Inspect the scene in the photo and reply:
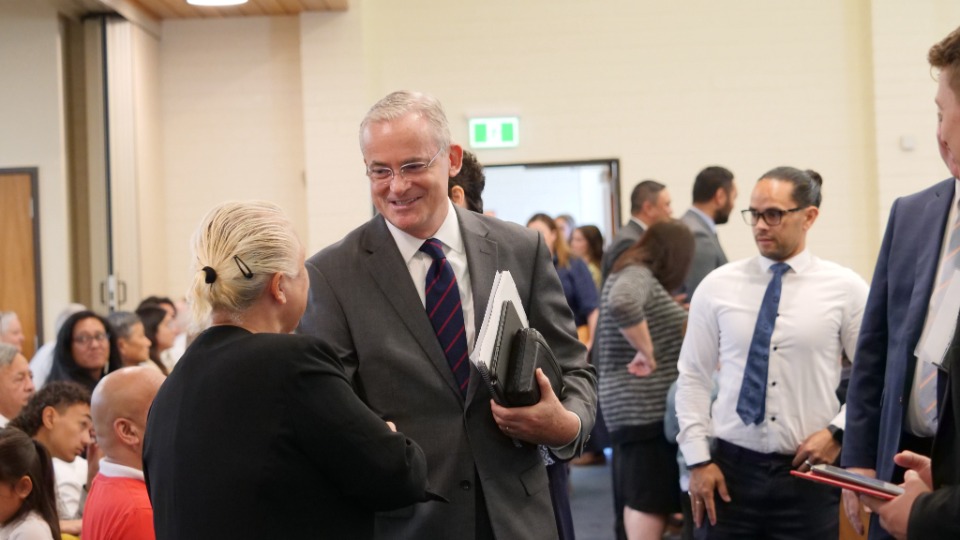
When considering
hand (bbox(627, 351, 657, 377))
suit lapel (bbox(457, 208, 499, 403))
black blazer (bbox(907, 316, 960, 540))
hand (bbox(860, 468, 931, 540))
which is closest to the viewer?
black blazer (bbox(907, 316, 960, 540))

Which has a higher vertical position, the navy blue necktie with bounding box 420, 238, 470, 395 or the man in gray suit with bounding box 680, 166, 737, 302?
the man in gray suit with bounding box 680, 166, 737, 302

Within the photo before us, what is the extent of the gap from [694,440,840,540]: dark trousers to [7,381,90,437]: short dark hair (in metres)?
2.21

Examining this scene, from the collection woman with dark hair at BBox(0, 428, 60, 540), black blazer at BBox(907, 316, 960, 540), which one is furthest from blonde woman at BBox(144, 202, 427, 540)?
woman with dark hair at BBox(0, 428, 60, 540)

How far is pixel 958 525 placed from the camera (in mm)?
1720

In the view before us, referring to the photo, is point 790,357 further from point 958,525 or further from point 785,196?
point 958,525

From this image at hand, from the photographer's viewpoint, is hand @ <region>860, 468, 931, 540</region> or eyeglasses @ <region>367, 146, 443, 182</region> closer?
hand @ <region>860, 468, 931, 540</region>

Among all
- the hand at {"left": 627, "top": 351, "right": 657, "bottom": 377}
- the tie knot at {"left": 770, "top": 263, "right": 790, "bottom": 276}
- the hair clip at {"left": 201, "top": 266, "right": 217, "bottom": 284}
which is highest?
the hair clip at {"left": 201, "top": 266, "right": 217, "bottom": 284}

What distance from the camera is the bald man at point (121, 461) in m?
2.50

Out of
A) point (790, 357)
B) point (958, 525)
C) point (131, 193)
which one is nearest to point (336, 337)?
point (958, 525)

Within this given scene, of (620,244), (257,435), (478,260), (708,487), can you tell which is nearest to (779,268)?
(708,487)

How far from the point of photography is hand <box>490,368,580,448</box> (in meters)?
2.04

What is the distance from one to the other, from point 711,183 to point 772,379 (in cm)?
299

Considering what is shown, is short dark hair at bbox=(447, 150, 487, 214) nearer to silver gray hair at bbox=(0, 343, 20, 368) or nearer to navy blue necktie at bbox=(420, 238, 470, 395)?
navy blue necktie at bbox=(420, 238, 470, 395)

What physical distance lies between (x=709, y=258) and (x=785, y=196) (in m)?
2.34
